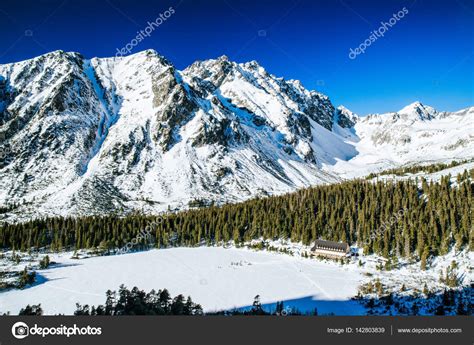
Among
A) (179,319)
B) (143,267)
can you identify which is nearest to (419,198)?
(143,267)

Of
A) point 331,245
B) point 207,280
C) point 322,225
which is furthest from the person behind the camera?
point 322,225

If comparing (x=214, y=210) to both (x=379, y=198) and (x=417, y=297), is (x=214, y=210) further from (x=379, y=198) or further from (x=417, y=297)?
(x=417, y=297)

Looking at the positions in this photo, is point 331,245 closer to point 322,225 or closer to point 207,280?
point 322,225

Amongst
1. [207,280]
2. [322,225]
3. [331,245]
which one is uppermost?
[322,225]

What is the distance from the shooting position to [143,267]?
69875 mm

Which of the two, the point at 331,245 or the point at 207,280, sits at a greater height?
the point at 331,245

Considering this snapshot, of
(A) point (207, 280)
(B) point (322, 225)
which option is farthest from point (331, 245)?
(A) point (207, 280)

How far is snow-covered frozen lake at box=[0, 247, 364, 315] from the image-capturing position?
157 ft

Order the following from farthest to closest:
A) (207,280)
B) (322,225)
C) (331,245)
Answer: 1. (322,225)
2. (331,245)
3. (207,280)

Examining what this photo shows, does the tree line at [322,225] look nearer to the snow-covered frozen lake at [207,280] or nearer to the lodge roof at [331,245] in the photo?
the lodge roof at [331,245]

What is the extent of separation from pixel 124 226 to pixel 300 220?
5467cm

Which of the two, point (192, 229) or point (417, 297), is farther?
point (192, 229)

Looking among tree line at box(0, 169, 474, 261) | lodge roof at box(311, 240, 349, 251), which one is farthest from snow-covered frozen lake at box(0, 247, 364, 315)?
tree line at box(0, 169, 474, 261)

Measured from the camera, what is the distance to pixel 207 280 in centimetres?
5916
